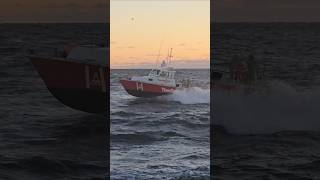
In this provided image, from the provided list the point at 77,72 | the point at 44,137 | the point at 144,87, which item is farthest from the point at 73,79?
the point at 144,87

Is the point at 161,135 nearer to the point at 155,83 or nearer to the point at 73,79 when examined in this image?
the point at 73,79

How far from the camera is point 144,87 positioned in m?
19.8

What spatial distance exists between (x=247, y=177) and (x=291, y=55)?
1301cm

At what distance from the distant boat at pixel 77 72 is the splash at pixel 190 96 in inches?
325

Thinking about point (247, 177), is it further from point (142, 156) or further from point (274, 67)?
point (274, 67)

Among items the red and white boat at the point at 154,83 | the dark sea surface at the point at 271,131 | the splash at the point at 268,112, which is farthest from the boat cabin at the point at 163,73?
the splash at the point at 268,112

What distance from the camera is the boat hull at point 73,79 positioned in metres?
10.8

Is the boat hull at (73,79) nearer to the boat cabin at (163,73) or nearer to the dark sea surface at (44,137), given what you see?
the dark sea surface at (44,137)

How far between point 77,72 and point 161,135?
4.19 metres

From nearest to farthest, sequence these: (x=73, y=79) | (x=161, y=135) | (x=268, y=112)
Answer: (x=73, y=79) < (x=268, y=112) < (x=161, y=135)

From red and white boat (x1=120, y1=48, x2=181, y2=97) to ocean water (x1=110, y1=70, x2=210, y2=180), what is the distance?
300 millimetres

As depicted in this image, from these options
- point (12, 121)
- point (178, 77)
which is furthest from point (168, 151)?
point (178, 77)

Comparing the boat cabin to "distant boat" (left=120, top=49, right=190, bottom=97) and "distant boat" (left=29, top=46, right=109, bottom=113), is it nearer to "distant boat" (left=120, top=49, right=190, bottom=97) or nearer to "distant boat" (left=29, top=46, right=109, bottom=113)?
"distant boat" (left=120, top=49, right=190, bottom=97)

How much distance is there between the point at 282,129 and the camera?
36.4 feet
